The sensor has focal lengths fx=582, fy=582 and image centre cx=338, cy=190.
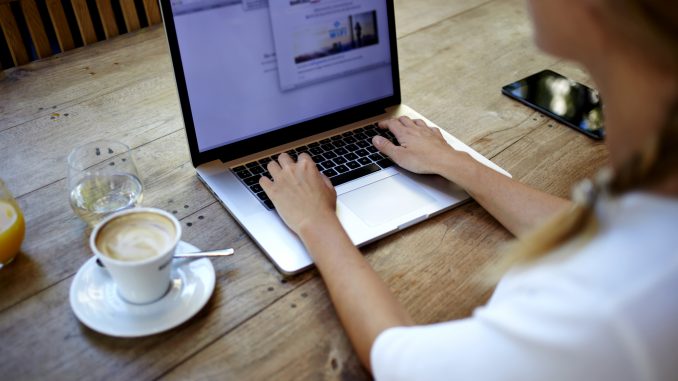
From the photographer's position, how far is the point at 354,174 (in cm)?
97

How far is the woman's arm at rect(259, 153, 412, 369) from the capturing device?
27.2 inches

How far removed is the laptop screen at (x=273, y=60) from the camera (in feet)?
2.95

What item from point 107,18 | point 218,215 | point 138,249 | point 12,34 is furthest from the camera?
point 107,18

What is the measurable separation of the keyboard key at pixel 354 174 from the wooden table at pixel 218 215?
14 centimetres

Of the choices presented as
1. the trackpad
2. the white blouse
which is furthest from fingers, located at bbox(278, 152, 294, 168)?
the white blouse

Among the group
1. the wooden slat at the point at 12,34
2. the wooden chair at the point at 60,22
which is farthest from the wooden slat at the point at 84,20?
the wooden slat at the point at 12,34

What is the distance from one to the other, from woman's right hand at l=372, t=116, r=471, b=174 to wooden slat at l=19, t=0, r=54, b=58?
87 cm

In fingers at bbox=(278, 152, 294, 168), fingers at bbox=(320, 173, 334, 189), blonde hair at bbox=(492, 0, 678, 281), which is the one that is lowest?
fingers at bbox=(320, 173, 334, 189)

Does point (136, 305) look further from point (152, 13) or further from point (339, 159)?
point (152, 13)

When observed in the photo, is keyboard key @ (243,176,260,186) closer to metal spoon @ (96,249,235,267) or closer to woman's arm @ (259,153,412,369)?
woman's arm @ (259,153,412,369)

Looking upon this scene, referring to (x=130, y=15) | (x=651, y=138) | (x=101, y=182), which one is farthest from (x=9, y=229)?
(x=130, y=15)

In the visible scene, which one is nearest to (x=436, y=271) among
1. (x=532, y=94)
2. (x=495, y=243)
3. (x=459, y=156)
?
(x=495, y=243)

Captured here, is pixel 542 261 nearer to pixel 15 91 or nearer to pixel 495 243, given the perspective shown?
pixel 495 243

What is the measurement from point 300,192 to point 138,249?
0.27 metres
